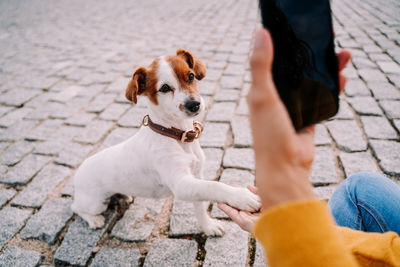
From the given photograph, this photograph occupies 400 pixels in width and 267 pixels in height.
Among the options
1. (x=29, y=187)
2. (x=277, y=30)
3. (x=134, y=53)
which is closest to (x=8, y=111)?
(x=29, y=187)

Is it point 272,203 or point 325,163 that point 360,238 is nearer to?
point 272,203

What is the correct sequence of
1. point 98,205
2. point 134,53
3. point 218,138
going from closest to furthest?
point 98,205
point 218,138
point 134,53

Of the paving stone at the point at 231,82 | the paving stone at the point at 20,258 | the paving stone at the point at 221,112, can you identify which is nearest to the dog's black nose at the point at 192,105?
the paving stone at the point at 221,112

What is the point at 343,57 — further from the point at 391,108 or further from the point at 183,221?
→ the point at 391,108

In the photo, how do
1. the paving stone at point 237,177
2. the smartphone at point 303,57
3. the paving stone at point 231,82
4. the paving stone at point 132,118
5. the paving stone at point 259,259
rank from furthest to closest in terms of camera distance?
the paving stone at point 231,82, the paving stone at point 132,118, the paving stone at point 237,177, the paving stone at point 259,259, the smartphone at point 303,57

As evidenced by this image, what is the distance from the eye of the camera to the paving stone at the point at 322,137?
3.40 m

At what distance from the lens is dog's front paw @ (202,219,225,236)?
98.3 inches

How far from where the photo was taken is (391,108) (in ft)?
12.4

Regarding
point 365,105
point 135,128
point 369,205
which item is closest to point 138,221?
point 135,128

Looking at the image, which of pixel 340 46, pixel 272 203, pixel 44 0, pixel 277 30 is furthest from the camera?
pixel 44 0

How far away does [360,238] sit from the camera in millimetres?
1339

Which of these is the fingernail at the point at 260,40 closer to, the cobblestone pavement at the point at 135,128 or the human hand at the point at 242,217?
the human hand at the point at 242,217

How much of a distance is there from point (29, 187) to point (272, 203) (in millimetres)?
3360

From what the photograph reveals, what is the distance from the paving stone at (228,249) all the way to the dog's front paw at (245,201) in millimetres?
816
